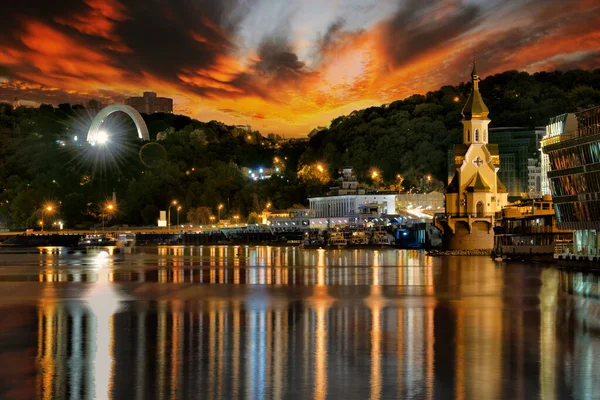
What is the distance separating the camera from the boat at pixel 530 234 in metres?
81.6

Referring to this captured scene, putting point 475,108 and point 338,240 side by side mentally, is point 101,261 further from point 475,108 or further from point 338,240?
point 338,240

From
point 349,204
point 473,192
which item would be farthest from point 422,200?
point 473,192

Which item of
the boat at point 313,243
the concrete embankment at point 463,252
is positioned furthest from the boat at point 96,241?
the concrete embankment at point 463,252

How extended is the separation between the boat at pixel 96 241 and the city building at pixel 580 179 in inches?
3664

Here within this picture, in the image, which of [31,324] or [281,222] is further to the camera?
[281,222]

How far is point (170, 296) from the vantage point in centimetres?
4503

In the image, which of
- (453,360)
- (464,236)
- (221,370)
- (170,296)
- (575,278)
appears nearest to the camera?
(221,370)

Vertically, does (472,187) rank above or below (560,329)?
above

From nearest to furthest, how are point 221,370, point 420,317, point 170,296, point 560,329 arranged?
point 221,370 < point 560,329 < point 420,317 < point 170,296

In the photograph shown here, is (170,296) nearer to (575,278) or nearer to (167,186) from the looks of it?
(575,278)

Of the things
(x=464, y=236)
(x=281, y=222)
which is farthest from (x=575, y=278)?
(x=281, y=222)

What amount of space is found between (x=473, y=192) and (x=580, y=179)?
112 ft

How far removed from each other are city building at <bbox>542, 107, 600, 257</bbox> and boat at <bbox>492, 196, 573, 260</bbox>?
293cm

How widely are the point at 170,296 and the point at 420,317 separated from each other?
49.2ft
